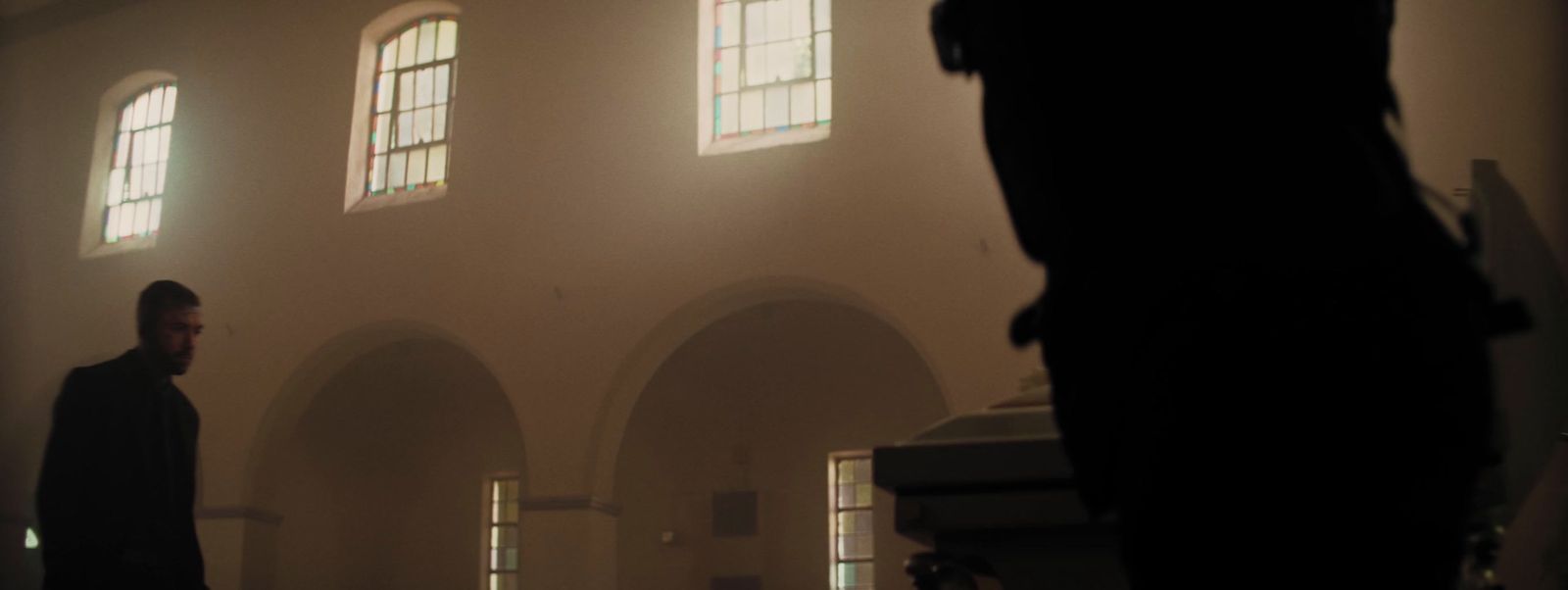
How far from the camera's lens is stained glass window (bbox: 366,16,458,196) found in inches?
527

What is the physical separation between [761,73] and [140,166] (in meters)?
6.55

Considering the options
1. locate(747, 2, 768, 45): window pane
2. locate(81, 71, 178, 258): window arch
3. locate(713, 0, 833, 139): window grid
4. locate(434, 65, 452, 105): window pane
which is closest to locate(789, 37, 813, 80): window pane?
locate(713, 0, 833, 139): window grid

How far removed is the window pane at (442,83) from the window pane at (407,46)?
36cm

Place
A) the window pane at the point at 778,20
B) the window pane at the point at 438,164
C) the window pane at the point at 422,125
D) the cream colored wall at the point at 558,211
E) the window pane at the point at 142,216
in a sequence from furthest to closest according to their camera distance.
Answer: the window pane at the point at 142,216, the window pane at the point at 422,125, the window pane at the point at 438,164, the window pane at the point at 778,20, the cream colored wall at the point at 558,211

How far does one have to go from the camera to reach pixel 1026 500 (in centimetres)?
261

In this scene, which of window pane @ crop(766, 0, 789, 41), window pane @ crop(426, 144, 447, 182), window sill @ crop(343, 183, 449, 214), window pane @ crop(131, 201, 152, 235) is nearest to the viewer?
window pane @ crop(766, 0, 789, 41)

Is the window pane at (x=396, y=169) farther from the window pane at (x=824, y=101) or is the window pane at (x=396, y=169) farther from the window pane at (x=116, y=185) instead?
the window pane at (x=824, y=101)

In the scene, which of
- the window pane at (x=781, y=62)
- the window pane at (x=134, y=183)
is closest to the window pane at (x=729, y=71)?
the window pane at (x=781, y=62)

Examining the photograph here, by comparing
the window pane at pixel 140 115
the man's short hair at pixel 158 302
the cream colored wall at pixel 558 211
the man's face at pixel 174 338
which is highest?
the window pane at pixel 140 115

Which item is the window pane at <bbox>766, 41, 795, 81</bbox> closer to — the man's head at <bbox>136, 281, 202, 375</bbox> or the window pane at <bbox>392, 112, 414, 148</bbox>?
the window pane at <bbox>392, 112, 414, 148</bbox>

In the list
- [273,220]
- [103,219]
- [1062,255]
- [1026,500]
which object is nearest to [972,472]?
[1026,500]

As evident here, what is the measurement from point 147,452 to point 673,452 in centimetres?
1015

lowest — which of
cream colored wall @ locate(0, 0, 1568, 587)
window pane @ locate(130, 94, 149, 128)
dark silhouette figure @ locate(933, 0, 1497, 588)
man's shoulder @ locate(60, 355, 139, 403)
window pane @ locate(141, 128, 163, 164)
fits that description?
dark silhouette figure @ locate(933, 0, 1497, 588)

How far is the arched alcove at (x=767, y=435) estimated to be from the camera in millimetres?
14070
